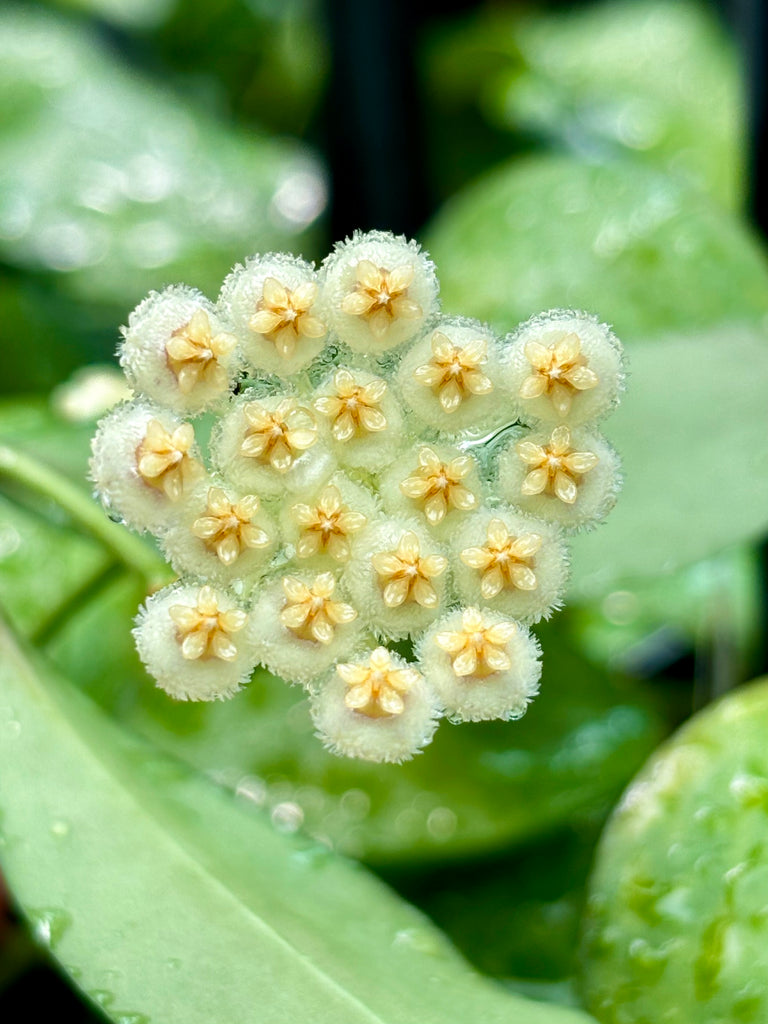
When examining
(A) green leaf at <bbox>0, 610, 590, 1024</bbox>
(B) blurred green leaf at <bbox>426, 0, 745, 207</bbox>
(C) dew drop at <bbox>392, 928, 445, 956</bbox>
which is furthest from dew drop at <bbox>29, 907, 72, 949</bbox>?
(B) blurred green leaf at <bbox>426, 0, 745, 207</bbox>

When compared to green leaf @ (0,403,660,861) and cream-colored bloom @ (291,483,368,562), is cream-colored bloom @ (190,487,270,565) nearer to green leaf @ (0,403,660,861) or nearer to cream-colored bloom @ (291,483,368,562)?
cream-colored bloom @ (291,483,368,562)

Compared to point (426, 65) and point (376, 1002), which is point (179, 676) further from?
point (426, 65)

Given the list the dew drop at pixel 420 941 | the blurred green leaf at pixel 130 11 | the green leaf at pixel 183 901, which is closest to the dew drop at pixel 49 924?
the green leaf at pixel 183 901

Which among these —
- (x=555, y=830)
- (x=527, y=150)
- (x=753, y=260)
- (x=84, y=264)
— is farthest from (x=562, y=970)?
(x=527, y=150)

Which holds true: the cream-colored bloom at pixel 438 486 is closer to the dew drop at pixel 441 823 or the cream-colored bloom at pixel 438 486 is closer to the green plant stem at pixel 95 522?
the green plant stem at pixel 95 522

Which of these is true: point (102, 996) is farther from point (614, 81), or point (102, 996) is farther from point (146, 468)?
point (614, 81)

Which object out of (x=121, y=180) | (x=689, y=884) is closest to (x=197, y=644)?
(x=689, y=884)
